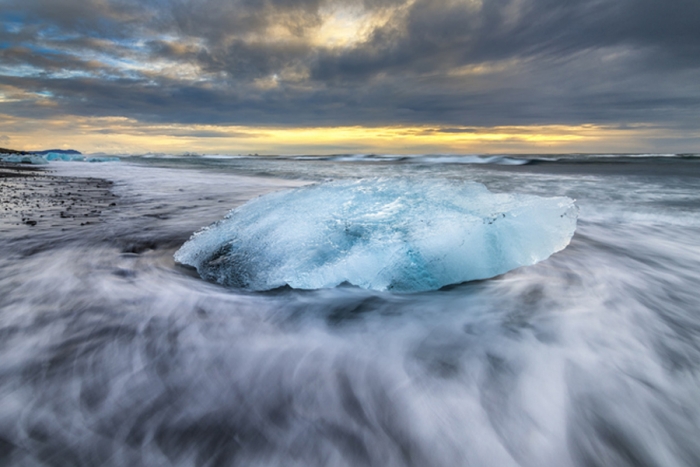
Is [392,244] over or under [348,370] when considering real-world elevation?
over

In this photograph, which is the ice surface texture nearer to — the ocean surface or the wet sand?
the ocean surface

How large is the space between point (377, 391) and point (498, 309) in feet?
3.03

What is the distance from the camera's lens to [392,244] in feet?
6.81

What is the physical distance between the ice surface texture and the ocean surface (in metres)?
0.12

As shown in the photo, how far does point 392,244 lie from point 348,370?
84 cm

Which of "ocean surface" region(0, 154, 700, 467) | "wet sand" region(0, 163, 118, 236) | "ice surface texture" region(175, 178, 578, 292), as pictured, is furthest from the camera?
"wet sand" region(0, 163, 118, 236)

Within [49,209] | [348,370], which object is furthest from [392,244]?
[49,209]

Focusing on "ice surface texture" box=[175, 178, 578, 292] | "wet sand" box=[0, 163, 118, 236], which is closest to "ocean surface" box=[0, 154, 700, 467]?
"ice surface texture" box=[175, 178, 578, 292]

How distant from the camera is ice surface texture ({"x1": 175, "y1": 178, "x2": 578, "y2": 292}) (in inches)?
81.7

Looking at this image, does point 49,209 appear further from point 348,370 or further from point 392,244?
point 348,370

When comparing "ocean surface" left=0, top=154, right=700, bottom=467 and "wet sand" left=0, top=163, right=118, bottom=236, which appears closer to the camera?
"ocean surface" left=0, top=154, right=700, bottom=467

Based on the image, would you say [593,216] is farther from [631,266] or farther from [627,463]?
[627,463]

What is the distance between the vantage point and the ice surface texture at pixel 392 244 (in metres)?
2.08

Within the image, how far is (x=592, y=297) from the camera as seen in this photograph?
6.77ft
